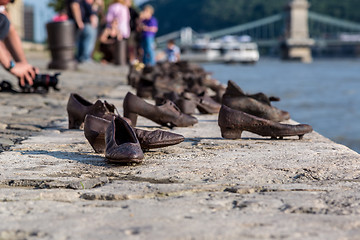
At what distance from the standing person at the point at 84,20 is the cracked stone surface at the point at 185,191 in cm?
713

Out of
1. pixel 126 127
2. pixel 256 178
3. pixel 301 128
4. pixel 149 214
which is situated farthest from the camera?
pixel 301 128

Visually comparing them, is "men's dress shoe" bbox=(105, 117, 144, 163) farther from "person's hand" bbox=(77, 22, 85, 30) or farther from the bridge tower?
the bridge tower

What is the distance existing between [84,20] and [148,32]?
1.80m

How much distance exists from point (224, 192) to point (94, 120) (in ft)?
2.73

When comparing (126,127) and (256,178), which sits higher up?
(126,127)

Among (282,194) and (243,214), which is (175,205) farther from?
(282,194)

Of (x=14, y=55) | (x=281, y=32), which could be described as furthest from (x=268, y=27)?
(x=14, y=55)

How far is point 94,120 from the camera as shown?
243cm

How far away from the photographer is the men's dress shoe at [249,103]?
132 inches

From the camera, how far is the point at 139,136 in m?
2.36

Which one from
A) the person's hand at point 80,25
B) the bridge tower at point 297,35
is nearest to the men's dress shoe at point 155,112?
the person's hand at point 80,25

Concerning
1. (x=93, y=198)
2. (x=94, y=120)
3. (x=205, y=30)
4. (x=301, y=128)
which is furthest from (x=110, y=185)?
(x=205, y=30)

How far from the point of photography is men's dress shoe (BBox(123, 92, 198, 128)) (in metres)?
3.13

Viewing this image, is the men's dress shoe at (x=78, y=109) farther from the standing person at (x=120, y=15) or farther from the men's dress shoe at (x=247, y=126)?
the standing person at (x=120, y=15)
